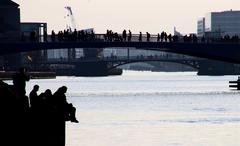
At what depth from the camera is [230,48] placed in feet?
452

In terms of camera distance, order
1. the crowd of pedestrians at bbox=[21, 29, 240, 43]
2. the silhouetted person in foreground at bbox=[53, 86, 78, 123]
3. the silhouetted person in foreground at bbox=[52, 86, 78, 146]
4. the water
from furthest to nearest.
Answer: the crowd of pedestrians at bbox=[21, 29, 240, 43] < the water < the silhouetted person in foreground at bbox=[52, 86, 78, 146] < the silhouetted person in foreground at bbox=[53, 86, 78, 123]

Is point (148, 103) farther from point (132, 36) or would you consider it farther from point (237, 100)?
point (132, 36)

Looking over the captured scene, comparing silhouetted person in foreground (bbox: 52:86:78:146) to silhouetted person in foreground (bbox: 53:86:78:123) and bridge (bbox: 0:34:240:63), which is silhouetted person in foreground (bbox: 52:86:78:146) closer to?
silhouetted person in foreground (bbox: 53:86:78:123)

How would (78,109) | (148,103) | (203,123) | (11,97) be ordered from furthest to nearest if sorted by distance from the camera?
(148,103), (78,109), (203,123), (11,97)

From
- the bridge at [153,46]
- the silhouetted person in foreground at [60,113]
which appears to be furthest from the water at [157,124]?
the bridge at [153,46]

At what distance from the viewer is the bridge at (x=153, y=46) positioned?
134 meters

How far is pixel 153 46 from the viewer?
13375cm

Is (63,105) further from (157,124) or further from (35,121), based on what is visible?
(157,124)

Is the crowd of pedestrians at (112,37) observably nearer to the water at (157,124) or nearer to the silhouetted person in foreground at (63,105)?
the water at (157,124)

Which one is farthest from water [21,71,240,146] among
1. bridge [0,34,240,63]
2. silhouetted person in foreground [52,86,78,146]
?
bridge [0,34,240,63]

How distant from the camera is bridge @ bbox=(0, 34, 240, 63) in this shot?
134 meters

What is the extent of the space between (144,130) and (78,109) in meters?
27.2

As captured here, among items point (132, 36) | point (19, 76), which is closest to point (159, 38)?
point (132, 36)

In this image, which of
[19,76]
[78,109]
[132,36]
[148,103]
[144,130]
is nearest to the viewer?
[19,76]
